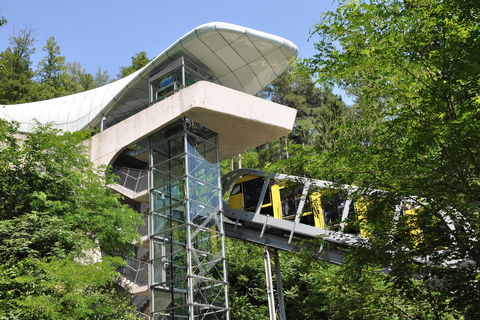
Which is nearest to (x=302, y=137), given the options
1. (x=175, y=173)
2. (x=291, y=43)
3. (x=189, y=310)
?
(x=291, y=43)

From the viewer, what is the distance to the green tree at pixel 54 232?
43.1 feet

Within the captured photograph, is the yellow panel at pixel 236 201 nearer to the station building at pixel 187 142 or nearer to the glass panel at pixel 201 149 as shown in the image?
the station building at pixel 187 142

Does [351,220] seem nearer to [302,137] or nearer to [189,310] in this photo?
[189,310]

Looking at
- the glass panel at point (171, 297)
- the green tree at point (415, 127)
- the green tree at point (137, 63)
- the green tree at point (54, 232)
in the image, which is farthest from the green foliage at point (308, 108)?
the green tree at point (415, 127)

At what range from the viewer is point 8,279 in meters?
13.2

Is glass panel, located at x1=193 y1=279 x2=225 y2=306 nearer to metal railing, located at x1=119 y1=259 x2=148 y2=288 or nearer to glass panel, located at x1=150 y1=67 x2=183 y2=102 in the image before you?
metal railing, located at x1=119 y1=259 x2=148 y2=288

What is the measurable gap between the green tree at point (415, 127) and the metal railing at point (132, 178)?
13389 mm

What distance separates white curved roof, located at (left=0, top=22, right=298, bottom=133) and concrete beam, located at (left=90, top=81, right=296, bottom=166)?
227 cm

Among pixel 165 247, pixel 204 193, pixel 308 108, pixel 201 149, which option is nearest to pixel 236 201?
pixel 204 193

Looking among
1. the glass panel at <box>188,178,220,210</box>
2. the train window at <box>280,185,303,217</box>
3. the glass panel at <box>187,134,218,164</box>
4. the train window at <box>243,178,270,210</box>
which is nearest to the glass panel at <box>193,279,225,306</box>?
the glass panel at <box>188,178,220,210</box>

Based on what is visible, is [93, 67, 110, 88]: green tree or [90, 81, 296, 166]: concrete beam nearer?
[90, 81, 296, 166]: concrete beam

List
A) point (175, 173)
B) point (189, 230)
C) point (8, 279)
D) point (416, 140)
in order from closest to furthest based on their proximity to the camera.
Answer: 1. point (416, 140)
2. point (8, 279)
3. point (189, 230)
4. point (175, 173)

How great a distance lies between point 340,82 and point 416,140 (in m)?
2.25

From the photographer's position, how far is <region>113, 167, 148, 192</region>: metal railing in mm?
21734
